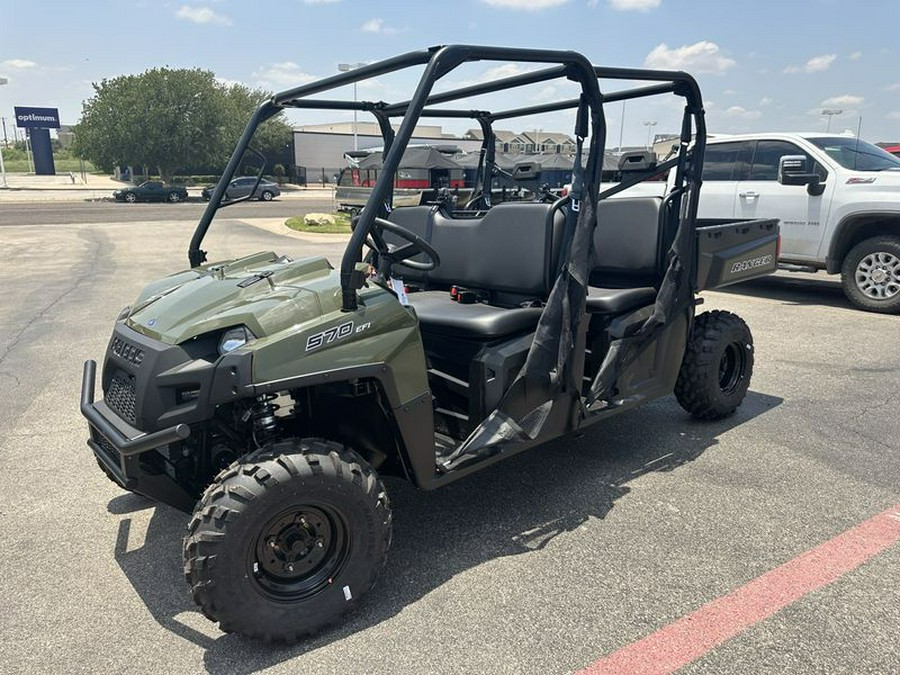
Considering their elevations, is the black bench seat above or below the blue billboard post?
below

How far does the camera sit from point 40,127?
49.4m

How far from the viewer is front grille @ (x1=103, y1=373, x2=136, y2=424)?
251 cm

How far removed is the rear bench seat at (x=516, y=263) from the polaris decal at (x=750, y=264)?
685mm

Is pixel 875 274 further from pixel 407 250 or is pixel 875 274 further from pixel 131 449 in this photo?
pixel 131 449

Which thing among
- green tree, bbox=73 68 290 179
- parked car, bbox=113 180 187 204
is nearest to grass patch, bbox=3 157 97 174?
green tree, bbox=73 68 290 179

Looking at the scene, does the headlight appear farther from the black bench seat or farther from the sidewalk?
the sidewalk

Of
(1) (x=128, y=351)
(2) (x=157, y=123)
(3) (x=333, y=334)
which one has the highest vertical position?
(2) (x=157, y=123)

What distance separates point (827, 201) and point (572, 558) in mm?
6565

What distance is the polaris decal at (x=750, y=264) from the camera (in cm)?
441

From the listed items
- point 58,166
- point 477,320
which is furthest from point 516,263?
point 58,166

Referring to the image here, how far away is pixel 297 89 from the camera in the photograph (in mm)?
3461

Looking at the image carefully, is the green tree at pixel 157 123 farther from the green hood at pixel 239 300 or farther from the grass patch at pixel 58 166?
the green hood at pixel 239 300

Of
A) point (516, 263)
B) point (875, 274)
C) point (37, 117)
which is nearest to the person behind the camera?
point (516, 263)

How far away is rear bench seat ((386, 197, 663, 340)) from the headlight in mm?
1009
